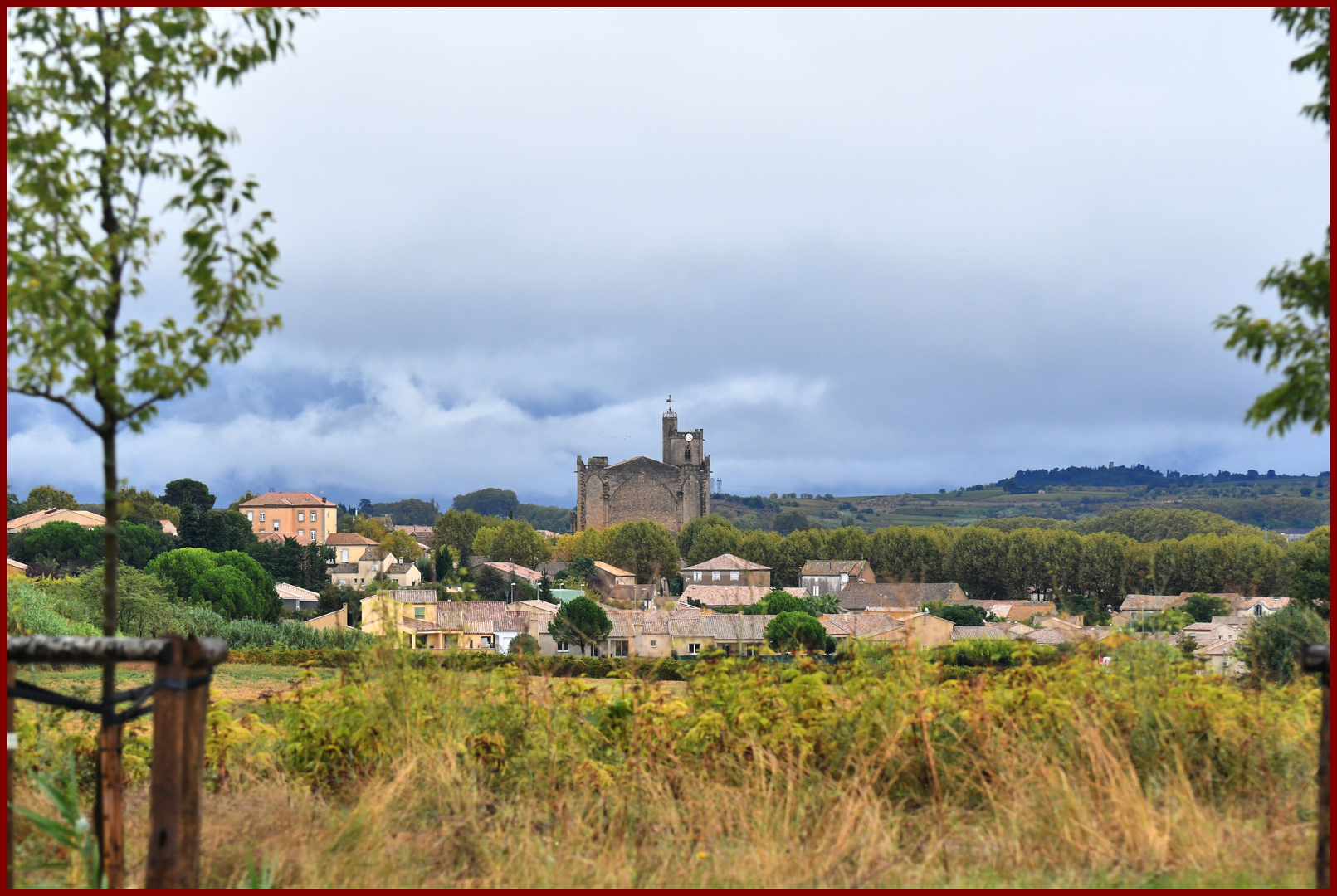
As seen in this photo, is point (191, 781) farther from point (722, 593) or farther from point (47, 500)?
point (47, 500)

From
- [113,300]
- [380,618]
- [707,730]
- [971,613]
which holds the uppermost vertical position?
[113,300]

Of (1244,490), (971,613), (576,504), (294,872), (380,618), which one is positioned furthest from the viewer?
(1244,490)

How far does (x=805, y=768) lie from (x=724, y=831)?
62 centimetres

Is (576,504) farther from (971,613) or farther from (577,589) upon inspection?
(971,613)

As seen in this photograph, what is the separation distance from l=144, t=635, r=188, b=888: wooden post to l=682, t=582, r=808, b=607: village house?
178 ft

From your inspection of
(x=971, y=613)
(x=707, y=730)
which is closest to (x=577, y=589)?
(x=971, y=613)

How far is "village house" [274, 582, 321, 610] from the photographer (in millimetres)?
53969

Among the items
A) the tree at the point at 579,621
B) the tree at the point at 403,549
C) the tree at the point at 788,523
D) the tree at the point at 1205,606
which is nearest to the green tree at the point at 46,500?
the tree at the point at 403,549

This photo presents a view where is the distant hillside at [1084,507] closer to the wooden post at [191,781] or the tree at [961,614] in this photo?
the tree at [961,614]

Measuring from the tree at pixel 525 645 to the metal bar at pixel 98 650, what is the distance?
7.93ft

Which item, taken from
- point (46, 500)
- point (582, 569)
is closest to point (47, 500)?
point (46, 500)

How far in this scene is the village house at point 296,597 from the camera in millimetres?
53969

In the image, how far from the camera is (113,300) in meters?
3.56

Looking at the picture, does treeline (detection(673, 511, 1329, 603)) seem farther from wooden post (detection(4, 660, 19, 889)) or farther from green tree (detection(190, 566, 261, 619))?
wooden post (detection(4, 660, 19, 889))
